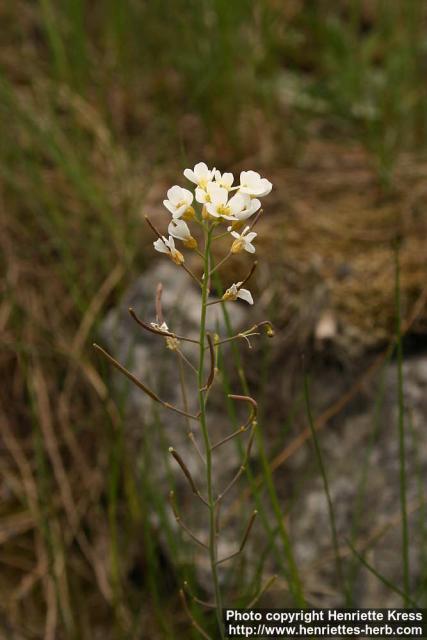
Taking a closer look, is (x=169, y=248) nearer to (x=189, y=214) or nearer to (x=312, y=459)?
(x=189, y=214)

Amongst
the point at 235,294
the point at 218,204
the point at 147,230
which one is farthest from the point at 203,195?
the point at 147,230

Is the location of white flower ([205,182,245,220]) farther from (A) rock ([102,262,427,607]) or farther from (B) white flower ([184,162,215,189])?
(A) rock ([102,262,427,607])

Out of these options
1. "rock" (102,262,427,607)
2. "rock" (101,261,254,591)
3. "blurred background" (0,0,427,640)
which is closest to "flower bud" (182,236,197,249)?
"blurred background" (0,0,427,640)

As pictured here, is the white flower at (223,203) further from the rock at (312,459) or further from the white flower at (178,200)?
the rock at (312,459)

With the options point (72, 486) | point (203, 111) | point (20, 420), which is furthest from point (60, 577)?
point (203, 111)

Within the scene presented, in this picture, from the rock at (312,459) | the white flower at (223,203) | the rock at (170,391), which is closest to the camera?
the white flower at (223,203)

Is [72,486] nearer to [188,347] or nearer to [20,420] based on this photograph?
[20,420]

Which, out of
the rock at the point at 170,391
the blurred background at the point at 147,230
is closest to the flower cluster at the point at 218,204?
the blurred background at the point at 147,230
